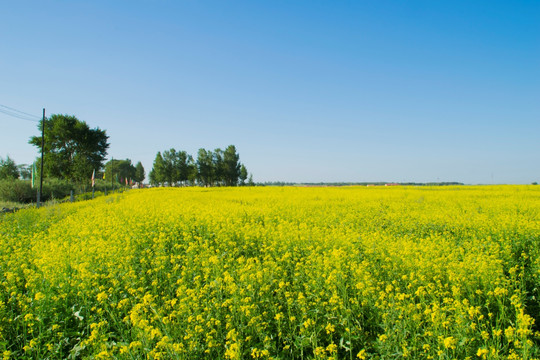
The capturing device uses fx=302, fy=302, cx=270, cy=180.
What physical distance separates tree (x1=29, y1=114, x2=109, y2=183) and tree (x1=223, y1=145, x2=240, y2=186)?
34.4 m

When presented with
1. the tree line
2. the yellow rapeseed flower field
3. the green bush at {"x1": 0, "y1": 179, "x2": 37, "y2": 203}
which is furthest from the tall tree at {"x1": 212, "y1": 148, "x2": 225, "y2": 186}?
the yellow rapeseed flower field

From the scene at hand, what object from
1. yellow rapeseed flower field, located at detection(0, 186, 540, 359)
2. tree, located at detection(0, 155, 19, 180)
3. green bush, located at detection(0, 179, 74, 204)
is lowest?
yellow rapeseed flower field, located at detection(0, 186, 540, 359)

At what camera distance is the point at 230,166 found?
81938 mm

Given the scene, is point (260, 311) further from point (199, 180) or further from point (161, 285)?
point (199, 180)

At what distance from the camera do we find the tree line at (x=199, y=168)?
260 ft

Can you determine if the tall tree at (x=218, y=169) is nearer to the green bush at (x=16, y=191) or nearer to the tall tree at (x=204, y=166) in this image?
the tall tree at (x=204, y=166)

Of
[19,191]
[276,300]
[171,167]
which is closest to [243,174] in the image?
[171,167]

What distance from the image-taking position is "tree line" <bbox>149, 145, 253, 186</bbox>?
79.1 m

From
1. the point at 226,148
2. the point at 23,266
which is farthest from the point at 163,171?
the point at 23,266

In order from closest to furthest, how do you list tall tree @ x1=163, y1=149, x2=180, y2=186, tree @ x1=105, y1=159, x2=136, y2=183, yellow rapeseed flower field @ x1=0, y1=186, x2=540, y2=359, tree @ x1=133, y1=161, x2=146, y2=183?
1. yellow rapeseed flower field @ x1=0, y1=186, x2=540, y2=359
2. tall tree @ x1=163, y1=149, x2=180, y2=186
3. tree @ x1=105, y1=159, x2=136, y2=183
4. tree @ x1=133, y1=161, x2=146, y2=183

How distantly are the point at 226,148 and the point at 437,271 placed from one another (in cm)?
8020

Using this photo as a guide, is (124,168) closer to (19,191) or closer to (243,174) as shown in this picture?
(243,174)

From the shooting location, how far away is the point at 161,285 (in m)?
5.26

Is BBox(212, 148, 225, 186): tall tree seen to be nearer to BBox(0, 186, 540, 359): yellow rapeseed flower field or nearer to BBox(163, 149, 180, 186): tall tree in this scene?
BBox(163, 149, 180, 186): tall tree
